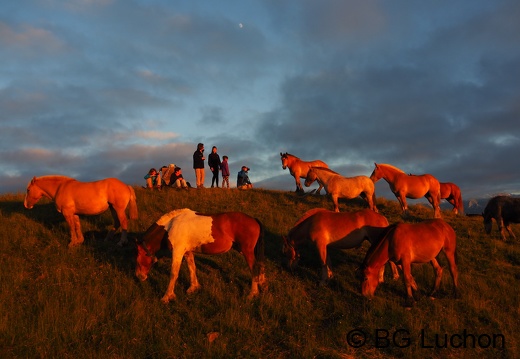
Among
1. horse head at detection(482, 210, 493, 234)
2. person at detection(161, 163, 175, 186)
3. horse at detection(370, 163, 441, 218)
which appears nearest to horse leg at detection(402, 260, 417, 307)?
horse head at detection(482, 210, 493, 234)

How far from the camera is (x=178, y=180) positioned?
2048cm

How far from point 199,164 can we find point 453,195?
15.8m

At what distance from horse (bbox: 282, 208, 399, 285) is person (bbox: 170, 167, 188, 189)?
11.5 m

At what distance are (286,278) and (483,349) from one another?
4763 millimetres

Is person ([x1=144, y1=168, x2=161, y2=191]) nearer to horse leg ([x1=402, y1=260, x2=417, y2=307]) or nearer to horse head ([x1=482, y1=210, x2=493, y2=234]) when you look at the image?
horse leg ([x1=402, y1=260, x2=417, y2=307])

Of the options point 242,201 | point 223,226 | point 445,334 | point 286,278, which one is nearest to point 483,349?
point 445,334

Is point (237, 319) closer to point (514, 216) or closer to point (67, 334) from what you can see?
point (67, 334)

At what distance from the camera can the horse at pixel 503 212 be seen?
14984 mm

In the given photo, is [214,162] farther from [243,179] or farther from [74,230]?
[74,230]

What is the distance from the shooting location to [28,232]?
12.3 m

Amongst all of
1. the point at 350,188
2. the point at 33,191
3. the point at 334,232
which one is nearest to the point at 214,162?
the point at 350,188

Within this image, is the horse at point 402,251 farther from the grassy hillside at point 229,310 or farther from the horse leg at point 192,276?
the horse leg at point 192,276

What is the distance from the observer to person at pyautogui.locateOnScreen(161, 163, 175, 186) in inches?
829

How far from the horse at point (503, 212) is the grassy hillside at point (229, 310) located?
10.9ft
